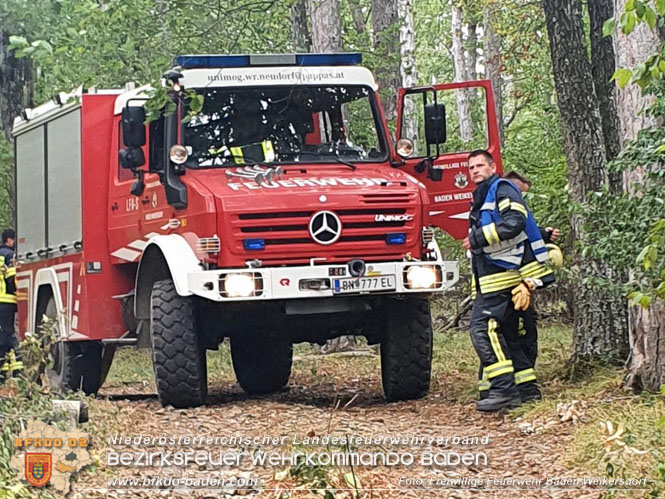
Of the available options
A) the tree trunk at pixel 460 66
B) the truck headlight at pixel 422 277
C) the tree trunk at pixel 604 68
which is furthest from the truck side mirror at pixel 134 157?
the tree trunk at pixel 460 66

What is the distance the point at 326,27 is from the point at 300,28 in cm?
186

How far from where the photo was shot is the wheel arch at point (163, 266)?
9852 millimetres

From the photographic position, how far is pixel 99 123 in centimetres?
1219

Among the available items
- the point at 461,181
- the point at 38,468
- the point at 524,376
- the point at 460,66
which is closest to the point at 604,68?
the point at 461,181

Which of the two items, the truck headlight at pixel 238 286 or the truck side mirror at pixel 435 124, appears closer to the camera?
the truck headlight at pixel 238 286

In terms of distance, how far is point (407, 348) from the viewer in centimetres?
1053

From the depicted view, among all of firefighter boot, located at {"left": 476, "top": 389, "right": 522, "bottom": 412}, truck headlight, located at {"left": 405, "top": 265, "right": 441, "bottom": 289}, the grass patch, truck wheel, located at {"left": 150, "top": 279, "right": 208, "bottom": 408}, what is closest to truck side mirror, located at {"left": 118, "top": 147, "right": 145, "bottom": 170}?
truck wheel, located at {"left": 150, "top": 279, "right": 208, "bottom": 408}

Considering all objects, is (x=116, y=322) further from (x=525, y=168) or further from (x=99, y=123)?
(x=525, y=168)

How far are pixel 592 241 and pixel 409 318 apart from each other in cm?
175

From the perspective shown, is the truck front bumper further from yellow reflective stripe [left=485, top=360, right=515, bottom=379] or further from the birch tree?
the birch tree

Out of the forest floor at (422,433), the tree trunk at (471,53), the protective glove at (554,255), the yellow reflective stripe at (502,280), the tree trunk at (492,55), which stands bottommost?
the forest floor at (422,433)

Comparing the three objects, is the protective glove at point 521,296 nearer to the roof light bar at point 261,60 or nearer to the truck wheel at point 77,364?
the roof light bar at point 261,60

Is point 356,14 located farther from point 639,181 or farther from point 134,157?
point 639,181

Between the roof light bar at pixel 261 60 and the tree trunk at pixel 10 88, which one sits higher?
the tree trunk at pixel 10 88
